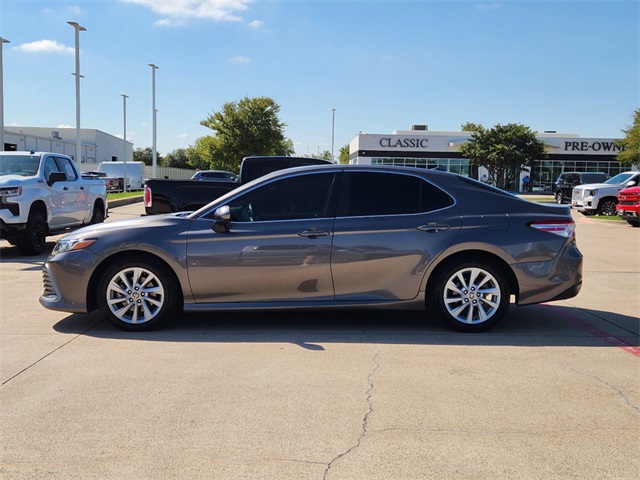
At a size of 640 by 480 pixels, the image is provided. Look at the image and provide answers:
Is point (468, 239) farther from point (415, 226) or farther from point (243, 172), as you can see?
point (243, 172)

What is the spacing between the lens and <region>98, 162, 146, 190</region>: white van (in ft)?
157

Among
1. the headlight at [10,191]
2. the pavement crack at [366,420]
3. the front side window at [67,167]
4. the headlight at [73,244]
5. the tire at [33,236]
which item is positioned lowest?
the pavement crack at [366,420]

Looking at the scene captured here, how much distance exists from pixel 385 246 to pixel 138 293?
8.02 feet

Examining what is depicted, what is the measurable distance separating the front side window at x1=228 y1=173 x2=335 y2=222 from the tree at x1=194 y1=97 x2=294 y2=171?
173 feet

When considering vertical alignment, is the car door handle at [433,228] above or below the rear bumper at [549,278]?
above

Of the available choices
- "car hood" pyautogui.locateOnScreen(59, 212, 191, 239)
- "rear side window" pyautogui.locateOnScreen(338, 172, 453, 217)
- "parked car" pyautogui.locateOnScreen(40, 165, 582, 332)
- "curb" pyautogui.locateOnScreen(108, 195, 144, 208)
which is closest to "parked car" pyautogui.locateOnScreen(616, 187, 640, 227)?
"parked car" pyautogui.locateOnScreen(40, 165, 582, 332)

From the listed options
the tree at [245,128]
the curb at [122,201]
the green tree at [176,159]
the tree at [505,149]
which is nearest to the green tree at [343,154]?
the green tree at [176,159]

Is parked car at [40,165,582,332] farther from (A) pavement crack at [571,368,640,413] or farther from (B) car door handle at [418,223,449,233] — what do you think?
(A) pavement crack at [571,368,640,413]

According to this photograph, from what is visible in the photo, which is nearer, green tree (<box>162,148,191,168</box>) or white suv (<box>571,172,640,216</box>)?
white suv (<box>571,172,640,216</box>)

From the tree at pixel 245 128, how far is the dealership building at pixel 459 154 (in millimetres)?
10619

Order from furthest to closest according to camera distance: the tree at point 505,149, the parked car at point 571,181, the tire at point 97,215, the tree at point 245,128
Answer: the tree at point 245,128, the tree at point 505,149, the parked car at point 571,181, the tire at point 97,215

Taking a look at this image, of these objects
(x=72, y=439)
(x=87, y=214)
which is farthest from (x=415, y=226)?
(x=87, y=214)

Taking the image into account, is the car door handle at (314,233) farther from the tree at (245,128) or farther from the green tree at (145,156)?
the green tree at (145,156)

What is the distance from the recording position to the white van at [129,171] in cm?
4793
